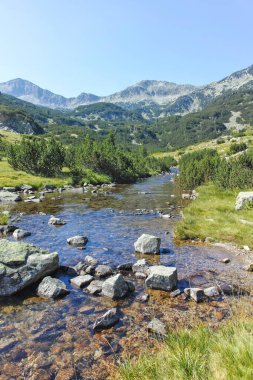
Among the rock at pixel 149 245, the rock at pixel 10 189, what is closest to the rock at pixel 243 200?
the rock at pixel 149 245

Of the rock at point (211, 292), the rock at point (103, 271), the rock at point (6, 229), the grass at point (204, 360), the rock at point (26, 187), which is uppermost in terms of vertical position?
the grass at point (204, 360)

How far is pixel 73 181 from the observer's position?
7175 centimetres

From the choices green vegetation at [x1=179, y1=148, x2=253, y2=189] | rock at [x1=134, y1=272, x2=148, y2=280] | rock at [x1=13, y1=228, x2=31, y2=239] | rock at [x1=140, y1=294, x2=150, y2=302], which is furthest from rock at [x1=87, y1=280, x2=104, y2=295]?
green vegetation at [x1=179, y1=148, x2=253, y2=189]

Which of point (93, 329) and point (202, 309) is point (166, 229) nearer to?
point (202, 309)

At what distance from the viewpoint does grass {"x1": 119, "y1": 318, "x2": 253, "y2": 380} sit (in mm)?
5570

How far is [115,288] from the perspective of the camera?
1446cm

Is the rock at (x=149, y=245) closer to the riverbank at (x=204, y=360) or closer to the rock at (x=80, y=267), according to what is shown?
the rock at (x=80, y=267)

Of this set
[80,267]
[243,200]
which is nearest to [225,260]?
[80,267]

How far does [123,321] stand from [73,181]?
2409 inches

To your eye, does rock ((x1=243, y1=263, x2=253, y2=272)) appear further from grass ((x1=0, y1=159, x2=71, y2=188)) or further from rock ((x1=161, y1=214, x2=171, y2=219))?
grass ((x1=0, y1=159, x2=71, y2=188))

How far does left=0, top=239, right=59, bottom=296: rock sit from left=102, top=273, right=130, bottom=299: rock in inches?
145

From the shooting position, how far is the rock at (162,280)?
15195 mm

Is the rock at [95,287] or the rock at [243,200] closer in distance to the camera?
the rock at [95,287]

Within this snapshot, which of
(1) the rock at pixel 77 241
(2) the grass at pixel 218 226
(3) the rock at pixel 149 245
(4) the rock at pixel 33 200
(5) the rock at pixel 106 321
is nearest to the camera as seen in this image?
(5) the rock at pixel 106 321
